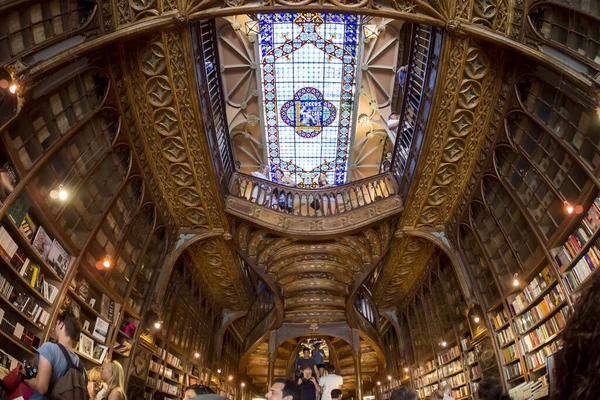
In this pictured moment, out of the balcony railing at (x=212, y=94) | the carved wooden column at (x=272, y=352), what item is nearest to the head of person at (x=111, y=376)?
the balcony railing at (x=212, y=94)

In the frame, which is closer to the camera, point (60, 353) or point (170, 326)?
point (60, 353)

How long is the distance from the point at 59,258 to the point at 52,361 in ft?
10.9

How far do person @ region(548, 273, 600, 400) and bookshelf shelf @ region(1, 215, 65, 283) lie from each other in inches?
182

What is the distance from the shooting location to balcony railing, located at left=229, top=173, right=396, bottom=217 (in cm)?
928

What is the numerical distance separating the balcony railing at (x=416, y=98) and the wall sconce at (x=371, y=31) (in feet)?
20.8

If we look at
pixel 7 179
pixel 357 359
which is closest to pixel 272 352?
pixel 357 359

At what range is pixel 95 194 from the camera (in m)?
5.68

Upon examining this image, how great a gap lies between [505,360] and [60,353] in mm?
6877

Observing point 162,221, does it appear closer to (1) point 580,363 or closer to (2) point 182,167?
(2) point 182,167

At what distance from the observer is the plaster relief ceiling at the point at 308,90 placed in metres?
13.6

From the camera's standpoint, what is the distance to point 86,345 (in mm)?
5547

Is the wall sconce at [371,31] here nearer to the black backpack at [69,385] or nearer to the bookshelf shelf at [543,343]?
the bookshelf shelf at [543,343]

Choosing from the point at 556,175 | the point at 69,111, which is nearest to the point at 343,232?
the point at 556,175

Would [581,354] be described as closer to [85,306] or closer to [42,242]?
[42,242]
